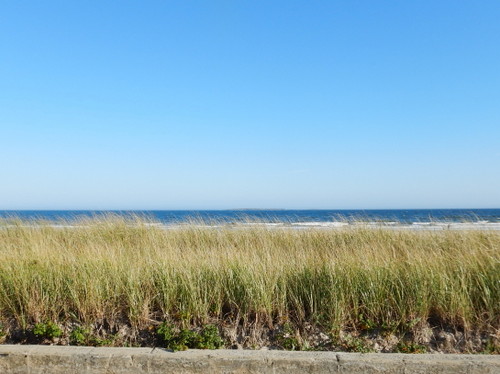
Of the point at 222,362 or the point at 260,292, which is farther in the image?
the point at 260,292

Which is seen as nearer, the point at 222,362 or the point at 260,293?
the point at 222,362

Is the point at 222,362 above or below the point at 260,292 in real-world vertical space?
below

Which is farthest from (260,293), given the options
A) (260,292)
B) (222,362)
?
(222,362)

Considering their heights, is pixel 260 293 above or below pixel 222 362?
above

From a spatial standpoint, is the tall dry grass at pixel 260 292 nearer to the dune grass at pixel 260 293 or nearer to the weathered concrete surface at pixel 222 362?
the dune grass at pixel 260 293

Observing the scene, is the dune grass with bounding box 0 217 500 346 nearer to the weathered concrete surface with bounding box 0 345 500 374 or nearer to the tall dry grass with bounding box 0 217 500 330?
the tall dry grass with bounding box 0 217 500 330

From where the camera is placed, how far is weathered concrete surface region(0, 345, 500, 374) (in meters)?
3.39

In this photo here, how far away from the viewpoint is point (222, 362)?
346cm

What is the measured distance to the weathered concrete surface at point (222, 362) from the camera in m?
3.39

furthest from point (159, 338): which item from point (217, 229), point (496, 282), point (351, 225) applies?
point (351, 225)

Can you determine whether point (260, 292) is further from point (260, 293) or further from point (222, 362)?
point (222, 362)

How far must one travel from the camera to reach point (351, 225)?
10.2 metres

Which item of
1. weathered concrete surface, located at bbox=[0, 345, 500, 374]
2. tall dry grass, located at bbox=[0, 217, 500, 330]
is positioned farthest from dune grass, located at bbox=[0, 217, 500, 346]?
weathered concrete surface, located at bbox=[0, 345, 500, 374]

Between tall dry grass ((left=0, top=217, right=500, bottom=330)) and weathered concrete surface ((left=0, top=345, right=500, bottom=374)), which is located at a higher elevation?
tall dry grass ((left=0, top=217, right=500, bottom=330))
